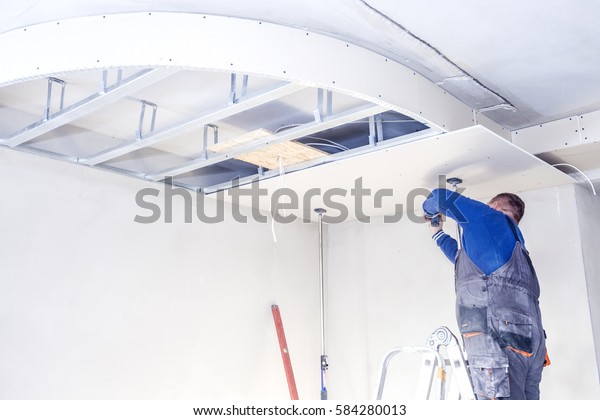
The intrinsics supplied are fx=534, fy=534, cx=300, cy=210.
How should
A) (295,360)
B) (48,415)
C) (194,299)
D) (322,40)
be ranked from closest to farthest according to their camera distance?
1. (322,40)
2. (48,415)
3. (194,299)
4. (295,360)

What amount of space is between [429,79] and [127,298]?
2154 mm

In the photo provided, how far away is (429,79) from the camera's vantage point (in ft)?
8.55

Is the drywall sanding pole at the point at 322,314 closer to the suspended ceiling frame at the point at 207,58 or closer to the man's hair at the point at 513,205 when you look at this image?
the man's hair at the point at 513,205

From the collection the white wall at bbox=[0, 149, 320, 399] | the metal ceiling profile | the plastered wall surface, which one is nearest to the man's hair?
the metal ceiling profile

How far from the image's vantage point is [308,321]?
14.4 ft

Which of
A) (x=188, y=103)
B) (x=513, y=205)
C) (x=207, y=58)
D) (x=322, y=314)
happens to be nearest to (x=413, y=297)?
(x=322, y=314)

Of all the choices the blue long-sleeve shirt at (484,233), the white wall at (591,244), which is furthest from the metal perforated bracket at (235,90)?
the white wall at (591,244)

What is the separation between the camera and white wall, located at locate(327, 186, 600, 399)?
10.9 ft

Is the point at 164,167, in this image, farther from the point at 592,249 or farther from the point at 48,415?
the point at 592,249

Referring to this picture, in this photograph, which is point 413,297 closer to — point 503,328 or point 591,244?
point 591,244

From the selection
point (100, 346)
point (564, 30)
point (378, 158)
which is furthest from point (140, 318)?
point (564, 30)

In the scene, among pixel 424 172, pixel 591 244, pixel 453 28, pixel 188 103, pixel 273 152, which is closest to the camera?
pixel 453 28

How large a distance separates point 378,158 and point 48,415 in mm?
2111

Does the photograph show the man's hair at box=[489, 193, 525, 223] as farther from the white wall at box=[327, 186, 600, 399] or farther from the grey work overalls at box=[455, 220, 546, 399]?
the white wall at box=[327, 186, 600, 399]
